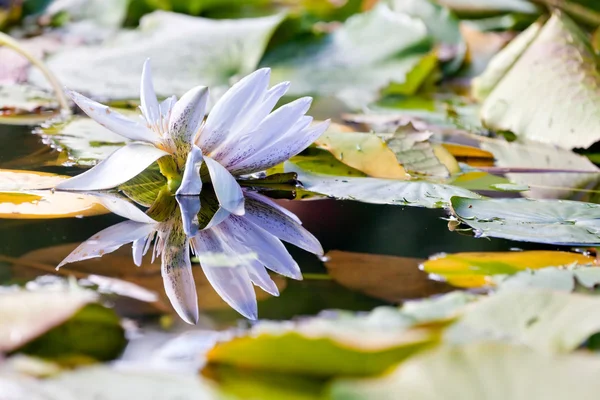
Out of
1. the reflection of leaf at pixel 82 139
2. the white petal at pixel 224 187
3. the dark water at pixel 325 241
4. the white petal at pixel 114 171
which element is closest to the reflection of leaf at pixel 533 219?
the dark water at pixel 325 241

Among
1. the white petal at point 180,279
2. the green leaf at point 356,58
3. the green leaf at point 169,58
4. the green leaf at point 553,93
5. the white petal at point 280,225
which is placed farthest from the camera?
the green leaf at point 356,58

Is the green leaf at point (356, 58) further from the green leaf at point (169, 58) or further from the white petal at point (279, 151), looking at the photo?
the white petal at point (279, 151)

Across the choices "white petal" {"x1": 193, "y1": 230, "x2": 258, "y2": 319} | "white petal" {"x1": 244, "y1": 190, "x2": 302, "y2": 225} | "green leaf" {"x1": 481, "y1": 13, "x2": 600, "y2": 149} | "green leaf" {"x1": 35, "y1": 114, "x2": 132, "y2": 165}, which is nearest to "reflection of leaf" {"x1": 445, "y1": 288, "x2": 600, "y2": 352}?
"white petal" {"x1": 193, "y1": 230, "x2": 258, "y2": 319}

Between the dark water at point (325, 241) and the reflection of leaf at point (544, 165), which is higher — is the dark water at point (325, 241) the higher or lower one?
the higher one

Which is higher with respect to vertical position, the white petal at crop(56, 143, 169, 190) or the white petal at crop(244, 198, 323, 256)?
the white petal at crop(56, 143, 169, 190)

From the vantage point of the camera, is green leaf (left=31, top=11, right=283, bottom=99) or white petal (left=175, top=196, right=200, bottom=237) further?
green leaf (left=31, top=11, right=283, bottom=99)

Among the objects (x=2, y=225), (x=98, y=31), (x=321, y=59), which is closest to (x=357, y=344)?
(x=2, y=225)

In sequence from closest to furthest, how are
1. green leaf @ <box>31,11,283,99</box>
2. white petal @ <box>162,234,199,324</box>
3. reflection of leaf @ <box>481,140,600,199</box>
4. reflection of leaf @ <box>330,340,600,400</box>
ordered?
reflection of leaf @ <box>330,340,600,400</box>, white petal @ <box>162,234,199,324</box>, reflection of leaf @ <box>481,140,600,199</box>, green leaf @ <box>31,11,283,99</box>

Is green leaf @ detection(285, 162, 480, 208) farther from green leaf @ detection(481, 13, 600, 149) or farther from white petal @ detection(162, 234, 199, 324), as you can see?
green leaf @ detection(481, 13, 600, 149)

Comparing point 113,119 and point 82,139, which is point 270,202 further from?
point 82,139
